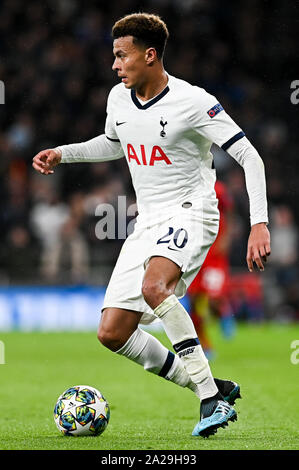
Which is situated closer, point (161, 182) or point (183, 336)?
point (183, 336)

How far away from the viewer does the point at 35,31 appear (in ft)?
53.5

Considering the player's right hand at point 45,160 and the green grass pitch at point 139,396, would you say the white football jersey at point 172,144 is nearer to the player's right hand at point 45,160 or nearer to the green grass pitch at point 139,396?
the player's right hand at point 45,160

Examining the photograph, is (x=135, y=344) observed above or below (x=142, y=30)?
below

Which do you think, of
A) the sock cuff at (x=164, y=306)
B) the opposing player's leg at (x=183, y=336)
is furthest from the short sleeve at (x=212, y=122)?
the sock cuff at (x=164, y=306)

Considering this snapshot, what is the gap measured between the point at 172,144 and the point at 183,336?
0.99m

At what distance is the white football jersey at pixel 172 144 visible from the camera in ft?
15.5

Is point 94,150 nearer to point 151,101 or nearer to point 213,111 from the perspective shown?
point 151,101

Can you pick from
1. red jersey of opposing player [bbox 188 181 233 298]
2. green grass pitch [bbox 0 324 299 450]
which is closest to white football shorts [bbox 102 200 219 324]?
green grass pitch [bbox 0 324 299 450]

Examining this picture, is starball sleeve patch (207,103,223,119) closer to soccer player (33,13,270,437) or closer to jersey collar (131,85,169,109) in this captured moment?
soccer player (33,13,270,437)

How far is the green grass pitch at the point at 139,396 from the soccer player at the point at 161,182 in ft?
1.13

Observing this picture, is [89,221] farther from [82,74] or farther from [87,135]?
[82,74]

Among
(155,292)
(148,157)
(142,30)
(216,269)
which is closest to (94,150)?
(148,157)

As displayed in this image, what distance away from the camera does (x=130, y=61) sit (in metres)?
4.86
